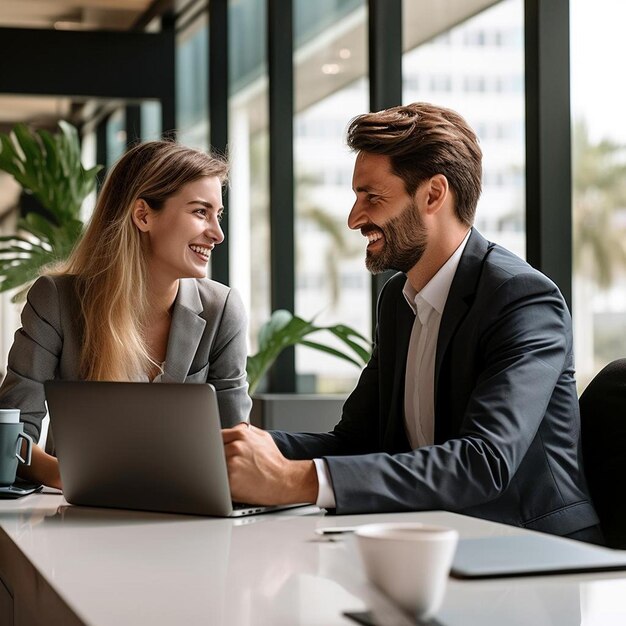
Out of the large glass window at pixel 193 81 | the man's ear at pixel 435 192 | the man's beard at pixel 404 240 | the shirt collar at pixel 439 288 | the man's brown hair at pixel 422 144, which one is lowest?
the shirt collar at pixel 439 288

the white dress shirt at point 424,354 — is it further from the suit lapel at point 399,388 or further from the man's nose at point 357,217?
the man's nose at point 357,217

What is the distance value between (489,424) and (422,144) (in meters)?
0.64

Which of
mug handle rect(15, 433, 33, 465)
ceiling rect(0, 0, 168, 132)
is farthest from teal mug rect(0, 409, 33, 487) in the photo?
ceiling rect(0, 0, 168, 132)

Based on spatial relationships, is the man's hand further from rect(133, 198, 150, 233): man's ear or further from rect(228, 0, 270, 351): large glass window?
rect(228, 0, 270, 351): large glass window

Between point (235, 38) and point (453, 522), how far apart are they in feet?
16.8

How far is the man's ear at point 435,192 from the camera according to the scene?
2078 mm

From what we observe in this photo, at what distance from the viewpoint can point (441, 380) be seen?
6.11ft

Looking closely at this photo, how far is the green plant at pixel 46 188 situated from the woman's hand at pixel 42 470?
2973 millimetres

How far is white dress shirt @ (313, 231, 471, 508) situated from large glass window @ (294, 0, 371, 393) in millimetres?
2840

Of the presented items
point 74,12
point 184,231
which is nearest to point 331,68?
point 74,12

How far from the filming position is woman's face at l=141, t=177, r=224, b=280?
2336mm

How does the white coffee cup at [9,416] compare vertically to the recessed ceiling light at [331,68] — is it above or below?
below

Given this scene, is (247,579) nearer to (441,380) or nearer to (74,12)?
(441,380)

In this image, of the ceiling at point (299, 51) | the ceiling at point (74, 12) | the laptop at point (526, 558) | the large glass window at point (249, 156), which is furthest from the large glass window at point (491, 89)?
the ceiling at point (74, 12)
